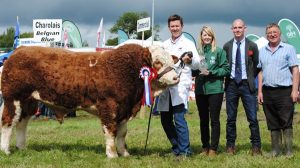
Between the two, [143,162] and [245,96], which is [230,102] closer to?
[245,96]

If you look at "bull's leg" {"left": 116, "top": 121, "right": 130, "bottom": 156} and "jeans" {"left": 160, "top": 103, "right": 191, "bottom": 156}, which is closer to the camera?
"jeans" {"left": 160, "top": 103, "right": 191, "bottom": 156}

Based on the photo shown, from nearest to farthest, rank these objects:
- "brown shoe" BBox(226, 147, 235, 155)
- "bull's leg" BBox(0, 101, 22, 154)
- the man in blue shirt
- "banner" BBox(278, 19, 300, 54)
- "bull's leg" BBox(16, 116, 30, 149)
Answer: the man in blue shirt, "bull's leg" BBox(0, 101, 22, 154), "brown shoe" BBox(226, 147, 235, 155), "bull's leg" BBox(16, 116, 30, 149), "banner" BBox(278, 19, 300, 54)

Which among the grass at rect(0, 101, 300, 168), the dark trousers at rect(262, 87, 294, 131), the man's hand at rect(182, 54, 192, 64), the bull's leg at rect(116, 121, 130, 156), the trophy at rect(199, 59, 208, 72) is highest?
the man's hand at rect(182, 54, 192, 64)

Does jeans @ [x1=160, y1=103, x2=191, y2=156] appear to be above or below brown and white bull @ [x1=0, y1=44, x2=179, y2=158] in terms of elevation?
below

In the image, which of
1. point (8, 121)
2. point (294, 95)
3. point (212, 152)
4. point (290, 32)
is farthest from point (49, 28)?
point (294, 95)

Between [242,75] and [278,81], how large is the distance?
58 cm

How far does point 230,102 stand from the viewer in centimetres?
799

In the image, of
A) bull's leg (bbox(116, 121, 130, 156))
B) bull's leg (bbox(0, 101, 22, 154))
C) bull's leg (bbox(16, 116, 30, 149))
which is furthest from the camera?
bull's leg (bbox(16, 116, 30, 149))

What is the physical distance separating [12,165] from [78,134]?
16.2 feet

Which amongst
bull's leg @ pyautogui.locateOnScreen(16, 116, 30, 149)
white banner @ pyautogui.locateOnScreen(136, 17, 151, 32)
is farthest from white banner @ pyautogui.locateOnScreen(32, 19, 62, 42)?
bull's leg @ pyautogui.locateOnScreen(16, 116, 30, 149)

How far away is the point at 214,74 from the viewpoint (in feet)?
25.4

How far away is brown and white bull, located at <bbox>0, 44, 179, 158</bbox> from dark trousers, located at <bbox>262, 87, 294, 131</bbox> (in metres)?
1.63

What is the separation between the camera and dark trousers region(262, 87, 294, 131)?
7621 mm

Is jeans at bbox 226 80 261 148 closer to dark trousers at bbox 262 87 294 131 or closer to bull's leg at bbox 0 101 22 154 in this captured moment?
dark trousers at bbox 262 87 294 131
